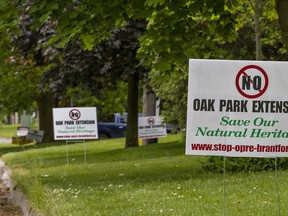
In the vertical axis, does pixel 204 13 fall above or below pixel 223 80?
above

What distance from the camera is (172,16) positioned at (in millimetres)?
11898

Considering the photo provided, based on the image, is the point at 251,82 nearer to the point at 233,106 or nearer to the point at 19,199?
the point at 233,106

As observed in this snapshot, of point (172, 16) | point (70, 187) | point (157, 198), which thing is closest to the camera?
point (157, 198)

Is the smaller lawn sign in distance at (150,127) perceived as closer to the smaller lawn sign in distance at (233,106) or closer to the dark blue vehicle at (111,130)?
the dark blue vehicle at (111,130)

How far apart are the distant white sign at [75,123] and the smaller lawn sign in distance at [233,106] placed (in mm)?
10113

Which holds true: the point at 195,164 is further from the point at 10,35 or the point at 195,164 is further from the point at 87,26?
the point at 10,35

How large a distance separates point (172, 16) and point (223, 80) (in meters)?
5.70

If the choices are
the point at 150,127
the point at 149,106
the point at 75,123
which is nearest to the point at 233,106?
the point at 75,123

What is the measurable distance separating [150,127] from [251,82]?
1764 cm

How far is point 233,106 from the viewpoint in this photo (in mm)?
6352

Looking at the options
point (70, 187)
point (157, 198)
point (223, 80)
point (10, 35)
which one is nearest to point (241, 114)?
point (223, 80)

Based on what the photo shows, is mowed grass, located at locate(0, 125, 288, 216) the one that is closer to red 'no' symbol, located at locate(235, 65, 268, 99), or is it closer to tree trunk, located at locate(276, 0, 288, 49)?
red 'no' symbol, located at locate(235, 65, 268, 99)

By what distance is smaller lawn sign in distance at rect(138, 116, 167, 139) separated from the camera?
2370cm

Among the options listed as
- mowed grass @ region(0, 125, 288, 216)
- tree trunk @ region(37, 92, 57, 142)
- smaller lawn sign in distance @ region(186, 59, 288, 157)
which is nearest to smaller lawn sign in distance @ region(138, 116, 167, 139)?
mowed grass @ region(0, 125, 288, 216)
